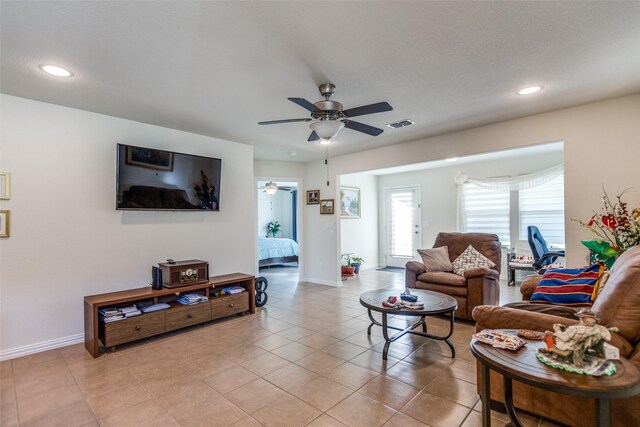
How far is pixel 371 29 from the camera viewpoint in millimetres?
1975

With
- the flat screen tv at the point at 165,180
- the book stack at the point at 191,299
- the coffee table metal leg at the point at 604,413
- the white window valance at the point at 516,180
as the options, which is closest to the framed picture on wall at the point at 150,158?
the flat screen tv at the point at 165,180

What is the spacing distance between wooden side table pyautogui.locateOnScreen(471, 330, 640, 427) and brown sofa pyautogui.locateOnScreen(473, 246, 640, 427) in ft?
0.75

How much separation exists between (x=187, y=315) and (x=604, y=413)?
3562 mm

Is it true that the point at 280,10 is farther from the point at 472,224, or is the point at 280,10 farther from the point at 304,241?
the point at 472,224

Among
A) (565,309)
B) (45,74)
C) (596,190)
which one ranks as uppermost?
(45,74)

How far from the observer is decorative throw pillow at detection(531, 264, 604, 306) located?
8.25 feet

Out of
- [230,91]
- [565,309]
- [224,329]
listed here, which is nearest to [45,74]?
[230,91]

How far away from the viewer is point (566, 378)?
1329mm

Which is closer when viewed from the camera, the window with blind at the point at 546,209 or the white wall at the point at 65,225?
the white wall at the point at 65,225

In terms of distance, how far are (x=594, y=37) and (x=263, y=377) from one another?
11.2ft

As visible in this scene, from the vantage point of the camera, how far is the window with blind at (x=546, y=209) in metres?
5.66

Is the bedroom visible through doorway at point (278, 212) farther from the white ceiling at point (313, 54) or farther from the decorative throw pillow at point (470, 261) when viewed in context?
the white ceiling at point (313, 54)

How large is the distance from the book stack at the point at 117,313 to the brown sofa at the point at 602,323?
321 cm

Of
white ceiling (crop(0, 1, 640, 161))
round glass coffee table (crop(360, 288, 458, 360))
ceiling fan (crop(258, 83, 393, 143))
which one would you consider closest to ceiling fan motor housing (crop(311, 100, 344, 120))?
ceiling fan (crop(258, 83, 393, 143))
